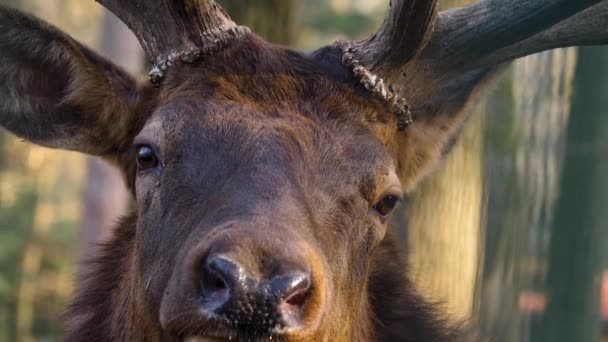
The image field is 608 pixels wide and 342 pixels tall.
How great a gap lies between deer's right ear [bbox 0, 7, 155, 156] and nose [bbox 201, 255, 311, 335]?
79.1 inches

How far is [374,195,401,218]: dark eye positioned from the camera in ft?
19.8

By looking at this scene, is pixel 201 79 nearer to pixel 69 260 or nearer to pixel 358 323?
pixel 358 323

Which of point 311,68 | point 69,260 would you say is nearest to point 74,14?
point 69,260

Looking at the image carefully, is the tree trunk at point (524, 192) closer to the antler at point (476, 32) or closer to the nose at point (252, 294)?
the antler at point (476, 32)

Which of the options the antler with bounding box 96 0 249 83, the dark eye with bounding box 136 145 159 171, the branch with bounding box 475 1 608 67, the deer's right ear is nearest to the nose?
the dark eye with bounding box 136 145 159 171

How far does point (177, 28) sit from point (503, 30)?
6.11 feet

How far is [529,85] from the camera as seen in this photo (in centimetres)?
767

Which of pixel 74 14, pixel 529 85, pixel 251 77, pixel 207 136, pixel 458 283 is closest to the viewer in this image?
pixel 207 136

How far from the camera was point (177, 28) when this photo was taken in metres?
6.29

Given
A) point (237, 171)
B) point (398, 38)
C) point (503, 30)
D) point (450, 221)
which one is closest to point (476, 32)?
point (503, 30)

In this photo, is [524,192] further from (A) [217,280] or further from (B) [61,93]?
(A) [217,280]

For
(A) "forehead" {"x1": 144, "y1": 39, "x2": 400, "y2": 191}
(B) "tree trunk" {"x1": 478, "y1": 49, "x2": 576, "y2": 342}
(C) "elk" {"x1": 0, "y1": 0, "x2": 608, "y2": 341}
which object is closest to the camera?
(C) "elk" {"x1": 0, "y1": 0, "x2": 608, "y2": 341}

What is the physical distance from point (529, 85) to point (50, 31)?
3.32 m

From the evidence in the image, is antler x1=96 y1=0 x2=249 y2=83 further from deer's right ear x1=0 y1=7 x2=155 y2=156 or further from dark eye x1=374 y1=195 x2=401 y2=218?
dark eye x1=374 y1=195 x2=401 y2=218
